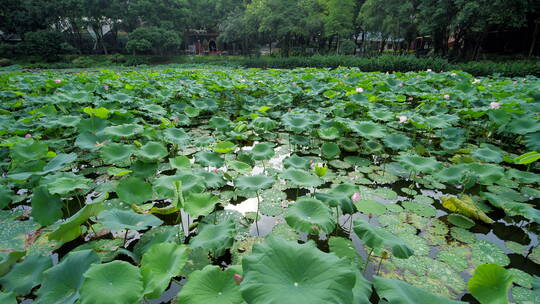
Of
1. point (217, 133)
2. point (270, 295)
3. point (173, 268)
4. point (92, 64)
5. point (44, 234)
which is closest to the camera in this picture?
point (270, 295)

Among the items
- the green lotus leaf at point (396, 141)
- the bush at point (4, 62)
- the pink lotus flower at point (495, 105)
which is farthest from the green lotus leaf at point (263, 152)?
Result: the bush at point (4, 62)

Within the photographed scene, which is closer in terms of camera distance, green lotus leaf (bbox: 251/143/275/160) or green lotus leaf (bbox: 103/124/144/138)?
green lotus leaf (bbox: 251/143/275/160)

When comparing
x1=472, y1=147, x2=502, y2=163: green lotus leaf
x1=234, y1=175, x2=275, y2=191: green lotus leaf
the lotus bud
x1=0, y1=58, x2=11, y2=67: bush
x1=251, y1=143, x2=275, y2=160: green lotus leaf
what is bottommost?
x1=472, y1=147, x2=502, y2=163: green lotus leaf

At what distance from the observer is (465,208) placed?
2.28 m

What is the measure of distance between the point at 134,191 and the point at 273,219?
4.08ft

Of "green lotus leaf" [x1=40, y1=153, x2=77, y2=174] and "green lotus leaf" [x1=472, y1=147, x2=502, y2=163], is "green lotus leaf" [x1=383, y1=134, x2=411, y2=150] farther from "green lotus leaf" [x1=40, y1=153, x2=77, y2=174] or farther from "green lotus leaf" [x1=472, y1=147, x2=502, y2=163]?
"green lotus leaf" [x1=40, y1=153, x2=77, y2=174]

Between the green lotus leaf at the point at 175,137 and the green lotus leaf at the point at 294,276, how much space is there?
7.65 feet

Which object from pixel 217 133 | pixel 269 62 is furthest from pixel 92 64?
pixel 217 133

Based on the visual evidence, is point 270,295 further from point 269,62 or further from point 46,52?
point 46,52

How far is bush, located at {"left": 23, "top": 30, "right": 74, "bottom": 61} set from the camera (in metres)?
24.0

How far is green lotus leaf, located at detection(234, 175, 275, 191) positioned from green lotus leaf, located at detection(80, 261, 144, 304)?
1.03 meters

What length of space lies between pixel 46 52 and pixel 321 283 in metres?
33.2

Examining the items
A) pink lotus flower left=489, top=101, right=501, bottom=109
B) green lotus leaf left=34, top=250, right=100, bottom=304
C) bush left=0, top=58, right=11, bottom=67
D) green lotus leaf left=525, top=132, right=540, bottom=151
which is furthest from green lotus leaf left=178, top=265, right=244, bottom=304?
bush left=0, top=58, right=11, bottom=67

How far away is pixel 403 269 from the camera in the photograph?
5.89 ft
